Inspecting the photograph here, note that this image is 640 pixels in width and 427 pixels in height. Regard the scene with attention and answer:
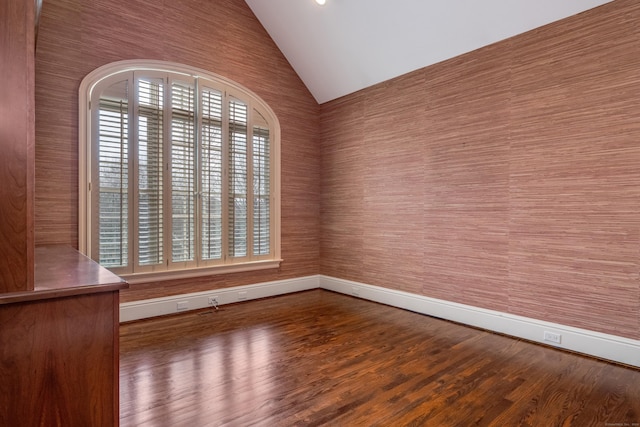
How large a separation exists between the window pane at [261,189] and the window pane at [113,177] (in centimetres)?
150

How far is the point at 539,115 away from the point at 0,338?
375 cm

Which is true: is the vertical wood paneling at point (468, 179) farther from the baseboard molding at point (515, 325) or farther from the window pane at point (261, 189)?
the window pane at point (261, 189)

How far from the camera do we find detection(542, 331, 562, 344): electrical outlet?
292cm

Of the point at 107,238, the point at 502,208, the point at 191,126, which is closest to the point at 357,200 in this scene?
the point at 502,208

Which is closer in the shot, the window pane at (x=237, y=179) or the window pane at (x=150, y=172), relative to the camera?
the window pane at (x=150, y=172)

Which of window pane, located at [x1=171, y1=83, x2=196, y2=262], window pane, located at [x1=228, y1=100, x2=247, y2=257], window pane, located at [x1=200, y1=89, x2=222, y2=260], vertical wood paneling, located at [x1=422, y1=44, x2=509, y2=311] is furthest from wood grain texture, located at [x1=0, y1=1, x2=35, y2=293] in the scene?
vertical wood paneling, located at [x1=422, y1=44, x2=509, y2=311]

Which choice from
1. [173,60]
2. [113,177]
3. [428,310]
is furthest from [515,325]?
[173,60]

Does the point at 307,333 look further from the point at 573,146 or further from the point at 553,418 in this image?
the point at 573,146

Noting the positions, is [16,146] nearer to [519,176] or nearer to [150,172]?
[150,172]

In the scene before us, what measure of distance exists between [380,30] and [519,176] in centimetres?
211

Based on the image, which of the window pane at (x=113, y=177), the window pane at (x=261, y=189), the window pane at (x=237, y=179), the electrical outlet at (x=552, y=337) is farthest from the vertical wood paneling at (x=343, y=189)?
the window pane at (x=113, y=177)

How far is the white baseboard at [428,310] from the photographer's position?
8.85 ft

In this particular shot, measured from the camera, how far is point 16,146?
3.84 ft

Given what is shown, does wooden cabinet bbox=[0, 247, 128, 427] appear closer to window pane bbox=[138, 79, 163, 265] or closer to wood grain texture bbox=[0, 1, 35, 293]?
wood grain texture bbox=[0, 1, 35, 293]
